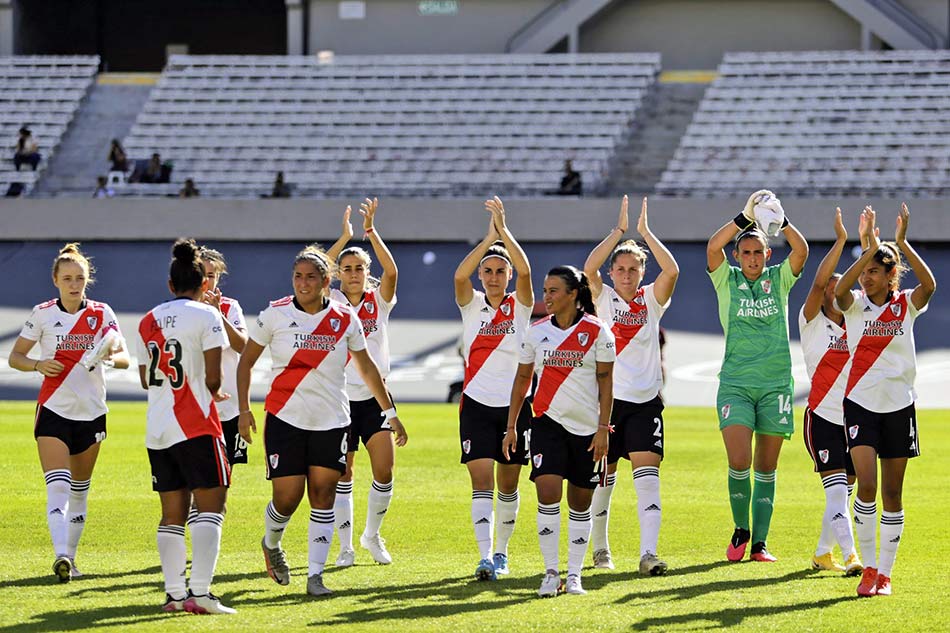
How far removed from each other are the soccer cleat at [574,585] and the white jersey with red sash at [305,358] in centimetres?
160

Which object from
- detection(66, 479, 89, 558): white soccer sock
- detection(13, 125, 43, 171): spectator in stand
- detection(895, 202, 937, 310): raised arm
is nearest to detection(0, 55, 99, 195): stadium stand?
detection(13, 125, 43, 171): spectator in stand

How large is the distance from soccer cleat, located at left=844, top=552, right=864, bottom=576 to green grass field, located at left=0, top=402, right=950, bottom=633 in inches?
6.8

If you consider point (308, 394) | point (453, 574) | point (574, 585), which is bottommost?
point (453, 574)

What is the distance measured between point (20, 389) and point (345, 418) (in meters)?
17.4

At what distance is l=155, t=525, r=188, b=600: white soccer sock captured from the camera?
7410 mm

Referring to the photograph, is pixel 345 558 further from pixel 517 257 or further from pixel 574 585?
pixel 517 257

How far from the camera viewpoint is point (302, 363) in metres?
8.02

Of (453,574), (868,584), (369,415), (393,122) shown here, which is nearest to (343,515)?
(369,415)

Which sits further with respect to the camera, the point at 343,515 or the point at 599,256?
the point at 343,515

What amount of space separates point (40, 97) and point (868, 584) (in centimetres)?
3261

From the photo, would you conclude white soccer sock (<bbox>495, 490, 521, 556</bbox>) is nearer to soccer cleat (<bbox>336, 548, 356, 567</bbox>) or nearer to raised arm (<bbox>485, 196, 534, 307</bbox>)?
soccer cleat (<bbox>336, 548, 356, 567</bbox>)

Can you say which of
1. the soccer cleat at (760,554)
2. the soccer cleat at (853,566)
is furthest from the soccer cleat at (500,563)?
the soccer cleat at (853,566)

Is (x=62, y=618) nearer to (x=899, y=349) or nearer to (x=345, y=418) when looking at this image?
(x=345, y=418)

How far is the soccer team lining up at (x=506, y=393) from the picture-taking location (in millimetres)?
7516
